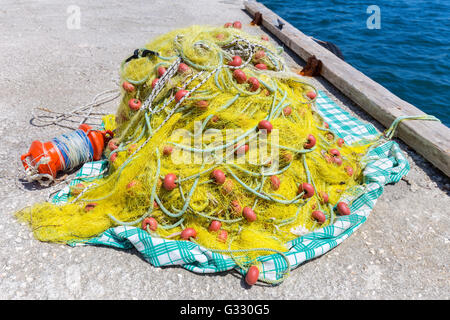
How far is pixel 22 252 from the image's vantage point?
8.38ft

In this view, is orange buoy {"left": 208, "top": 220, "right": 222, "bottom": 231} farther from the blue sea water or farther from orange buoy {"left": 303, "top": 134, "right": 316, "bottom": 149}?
the blue sea water

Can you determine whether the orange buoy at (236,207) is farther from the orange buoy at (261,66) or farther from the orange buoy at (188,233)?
the orange buoy at (261,66)

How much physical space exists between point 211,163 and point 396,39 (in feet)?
34.3

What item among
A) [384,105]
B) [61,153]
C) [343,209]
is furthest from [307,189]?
[61,153]

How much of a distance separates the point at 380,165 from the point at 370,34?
30.8 feet

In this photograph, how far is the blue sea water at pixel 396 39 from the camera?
25.7 feet

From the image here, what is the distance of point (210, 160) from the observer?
2.60 metres

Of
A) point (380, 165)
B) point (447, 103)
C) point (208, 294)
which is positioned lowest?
point (447, 103)

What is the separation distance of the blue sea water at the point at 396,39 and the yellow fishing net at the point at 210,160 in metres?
5.62

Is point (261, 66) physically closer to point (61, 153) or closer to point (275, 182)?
point (275, 182)

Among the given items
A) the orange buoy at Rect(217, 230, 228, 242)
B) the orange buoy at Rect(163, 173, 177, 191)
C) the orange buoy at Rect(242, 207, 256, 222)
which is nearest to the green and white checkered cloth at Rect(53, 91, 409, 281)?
the orange buoy at Rect(217, 230, 228, 242)

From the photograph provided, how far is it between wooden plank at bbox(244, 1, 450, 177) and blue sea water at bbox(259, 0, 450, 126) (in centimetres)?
325
